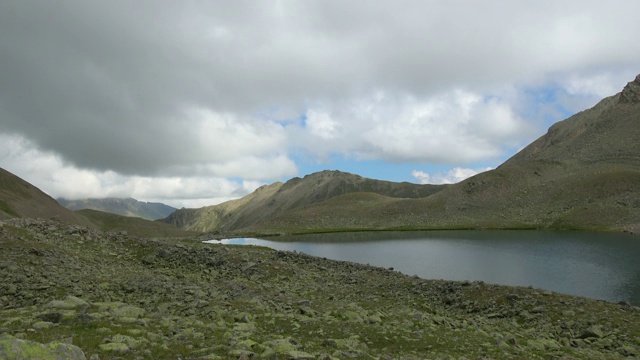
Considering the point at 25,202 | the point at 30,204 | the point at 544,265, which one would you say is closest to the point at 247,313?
the point at 544,265

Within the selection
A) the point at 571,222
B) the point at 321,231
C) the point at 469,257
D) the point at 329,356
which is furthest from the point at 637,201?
the point at 329,356

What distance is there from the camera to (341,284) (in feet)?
131

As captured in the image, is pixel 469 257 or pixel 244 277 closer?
pixel 244 277

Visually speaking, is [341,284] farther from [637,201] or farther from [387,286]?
[637,201]

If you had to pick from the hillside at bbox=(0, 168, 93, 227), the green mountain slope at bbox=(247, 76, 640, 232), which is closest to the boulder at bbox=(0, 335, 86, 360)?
the green mountain slope at bbox=(247, 76, 640, 232)

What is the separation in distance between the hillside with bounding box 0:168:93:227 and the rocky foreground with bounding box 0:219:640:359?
135m

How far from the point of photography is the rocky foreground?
1395 cm

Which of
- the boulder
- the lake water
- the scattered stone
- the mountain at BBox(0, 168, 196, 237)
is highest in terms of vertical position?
the mountain at BBox(0, 168, 196, 237)

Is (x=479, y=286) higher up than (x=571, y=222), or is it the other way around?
(x=571, y=222)

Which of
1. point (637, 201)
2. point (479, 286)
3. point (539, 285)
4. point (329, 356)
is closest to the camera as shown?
point (329, 356)

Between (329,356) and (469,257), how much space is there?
6288 cm

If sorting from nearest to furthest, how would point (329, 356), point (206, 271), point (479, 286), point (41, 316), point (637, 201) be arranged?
point (329, 356)
point (41, 316)
point (479, 286)
point (206, 271)
point (637, 201)

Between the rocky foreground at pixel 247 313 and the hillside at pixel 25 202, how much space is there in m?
135

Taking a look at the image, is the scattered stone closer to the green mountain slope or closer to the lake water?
the lake water
